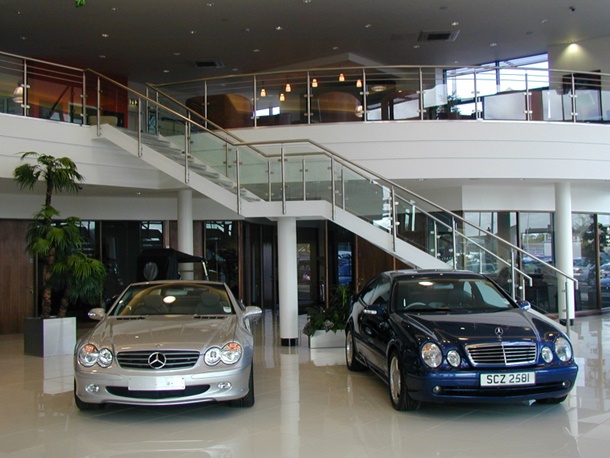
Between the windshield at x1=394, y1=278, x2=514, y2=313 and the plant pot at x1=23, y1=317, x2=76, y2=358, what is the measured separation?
587 cm

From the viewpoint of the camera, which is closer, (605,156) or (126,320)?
(126,320)

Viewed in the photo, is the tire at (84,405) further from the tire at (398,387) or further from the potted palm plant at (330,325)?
the potted palm plant at (330,325)

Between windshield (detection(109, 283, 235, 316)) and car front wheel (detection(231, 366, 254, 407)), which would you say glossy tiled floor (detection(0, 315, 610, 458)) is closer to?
car front wheel (detection(231, 366, 254, 407))

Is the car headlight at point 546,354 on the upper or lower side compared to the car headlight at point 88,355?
lower

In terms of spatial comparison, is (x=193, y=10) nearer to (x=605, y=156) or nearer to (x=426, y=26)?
(x=426, y=26)

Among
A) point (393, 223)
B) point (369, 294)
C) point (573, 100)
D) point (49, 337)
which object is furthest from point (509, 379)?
point (573, 100)

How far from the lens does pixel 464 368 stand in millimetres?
5266

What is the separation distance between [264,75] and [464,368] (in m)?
8.59

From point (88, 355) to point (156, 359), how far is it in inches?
25.4

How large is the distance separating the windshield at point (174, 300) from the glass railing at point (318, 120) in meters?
3.18

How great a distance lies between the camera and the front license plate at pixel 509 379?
5.23 metres

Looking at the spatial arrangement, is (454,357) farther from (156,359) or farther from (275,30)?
(275,30)

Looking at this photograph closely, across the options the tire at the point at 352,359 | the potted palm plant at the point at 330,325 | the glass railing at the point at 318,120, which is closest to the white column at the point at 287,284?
the potted palm plant at the point at 330,325

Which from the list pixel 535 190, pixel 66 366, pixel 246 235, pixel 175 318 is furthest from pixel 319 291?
pixel 175 318
